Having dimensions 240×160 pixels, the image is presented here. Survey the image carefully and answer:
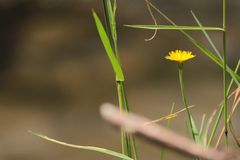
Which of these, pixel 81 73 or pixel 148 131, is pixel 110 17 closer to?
pixel 148 131

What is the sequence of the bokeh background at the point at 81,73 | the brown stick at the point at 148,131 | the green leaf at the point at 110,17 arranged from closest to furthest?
the brown stick at the point at 148,131 → the green leaf at the point at 110,17 → the bokeh background at the point at 81,73

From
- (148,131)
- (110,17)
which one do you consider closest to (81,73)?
(110,17)

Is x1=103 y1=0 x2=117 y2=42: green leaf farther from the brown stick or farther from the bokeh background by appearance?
the bokeh background

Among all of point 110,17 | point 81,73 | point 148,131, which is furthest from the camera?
point 81,73

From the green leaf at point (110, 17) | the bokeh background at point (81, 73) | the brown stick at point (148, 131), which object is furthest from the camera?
the bokeh background at point (81, 73)

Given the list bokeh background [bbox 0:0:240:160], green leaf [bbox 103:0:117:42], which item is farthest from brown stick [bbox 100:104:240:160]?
bokeh background [bbox 0:0:240:160]

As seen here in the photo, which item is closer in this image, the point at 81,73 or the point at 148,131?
the point at 148,131

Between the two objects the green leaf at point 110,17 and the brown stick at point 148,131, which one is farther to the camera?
the green leaf at point 110,17

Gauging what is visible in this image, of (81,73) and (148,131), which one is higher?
(148,131)

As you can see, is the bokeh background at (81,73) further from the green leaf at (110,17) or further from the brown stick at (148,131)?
the brown stick at (148,131)

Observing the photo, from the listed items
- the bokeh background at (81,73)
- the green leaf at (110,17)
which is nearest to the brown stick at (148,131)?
the green leaf at (110,17)
